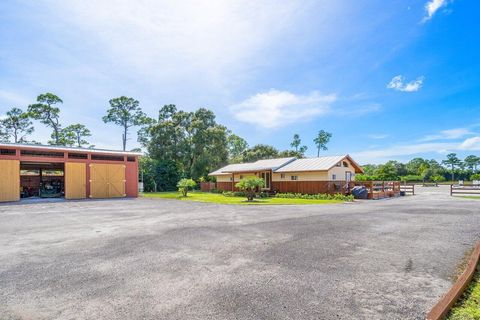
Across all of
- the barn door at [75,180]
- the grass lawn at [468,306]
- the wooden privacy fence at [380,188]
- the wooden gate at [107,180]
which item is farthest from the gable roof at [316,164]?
the grass lawn at [468,306]

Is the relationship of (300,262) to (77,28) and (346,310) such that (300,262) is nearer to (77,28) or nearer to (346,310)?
(346,310)

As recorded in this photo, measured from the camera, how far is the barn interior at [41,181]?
974 inches

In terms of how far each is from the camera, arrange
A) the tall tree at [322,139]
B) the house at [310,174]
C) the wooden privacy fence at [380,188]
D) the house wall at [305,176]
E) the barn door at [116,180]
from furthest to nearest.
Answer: the tall tree at [322,139]
the barn door at [116,180]
the house wall at [305,176]
the house at [310,174]
the wooden privacy fence at [380,188]

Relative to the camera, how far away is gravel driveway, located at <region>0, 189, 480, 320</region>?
3.20m

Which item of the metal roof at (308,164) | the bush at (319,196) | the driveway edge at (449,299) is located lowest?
the bush at (319,196)

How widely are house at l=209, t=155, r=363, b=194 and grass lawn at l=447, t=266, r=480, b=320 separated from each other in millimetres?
18869

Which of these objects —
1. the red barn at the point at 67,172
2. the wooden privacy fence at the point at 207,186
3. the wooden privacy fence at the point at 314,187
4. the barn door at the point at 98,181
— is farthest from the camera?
the wooden privacy fence at the point at 207,186

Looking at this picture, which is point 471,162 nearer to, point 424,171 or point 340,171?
point 424,171

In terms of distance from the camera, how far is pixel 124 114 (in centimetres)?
4391

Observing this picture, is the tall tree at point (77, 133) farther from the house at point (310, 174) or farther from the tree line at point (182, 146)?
the house at point (310, 174)

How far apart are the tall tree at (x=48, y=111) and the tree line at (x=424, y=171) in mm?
46045

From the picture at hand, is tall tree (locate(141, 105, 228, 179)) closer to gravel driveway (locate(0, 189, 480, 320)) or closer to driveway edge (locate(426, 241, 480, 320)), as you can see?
gravel driveway (locate(0, 189, 480, 320))

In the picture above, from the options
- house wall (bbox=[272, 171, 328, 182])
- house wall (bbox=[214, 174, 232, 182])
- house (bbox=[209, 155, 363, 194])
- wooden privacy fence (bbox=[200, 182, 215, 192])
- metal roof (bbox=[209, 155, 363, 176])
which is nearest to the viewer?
house (bbox=[209, 155, 363, 194])

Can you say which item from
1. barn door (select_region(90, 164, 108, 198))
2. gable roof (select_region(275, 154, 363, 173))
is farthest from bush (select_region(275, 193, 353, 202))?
barn door (select_region(90, 164, 108, 198))
